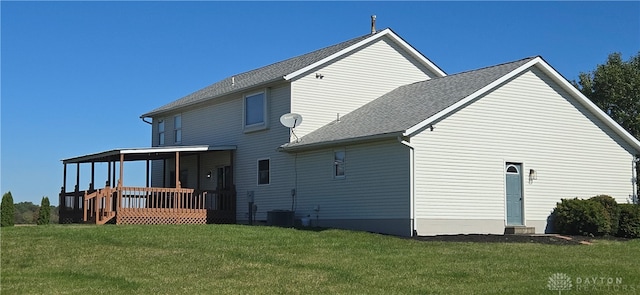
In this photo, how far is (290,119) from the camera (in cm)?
2561

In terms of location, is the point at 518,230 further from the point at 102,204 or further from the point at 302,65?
the point at 102,204

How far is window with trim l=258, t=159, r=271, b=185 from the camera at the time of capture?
2741 cm

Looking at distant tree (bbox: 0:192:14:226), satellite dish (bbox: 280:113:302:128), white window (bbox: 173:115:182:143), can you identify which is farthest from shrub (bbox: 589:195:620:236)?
distant tree (bbox: 0:192:14:226)

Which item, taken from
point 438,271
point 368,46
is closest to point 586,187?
point 368,46

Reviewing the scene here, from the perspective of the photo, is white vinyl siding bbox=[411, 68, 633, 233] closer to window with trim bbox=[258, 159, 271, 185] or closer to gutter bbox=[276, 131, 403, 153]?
gutter bbox=[276, 131, 403, 153]

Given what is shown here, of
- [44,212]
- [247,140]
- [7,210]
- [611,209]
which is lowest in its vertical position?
[44,212]

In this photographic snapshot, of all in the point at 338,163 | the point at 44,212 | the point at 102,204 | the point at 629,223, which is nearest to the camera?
the point at 629,223

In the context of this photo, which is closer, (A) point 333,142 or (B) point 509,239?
(B) point 509,239

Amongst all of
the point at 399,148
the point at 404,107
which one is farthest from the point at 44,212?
the point at 399,148

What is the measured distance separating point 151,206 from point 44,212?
437cm

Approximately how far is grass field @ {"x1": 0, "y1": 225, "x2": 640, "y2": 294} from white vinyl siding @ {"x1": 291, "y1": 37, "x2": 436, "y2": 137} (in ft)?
22.4

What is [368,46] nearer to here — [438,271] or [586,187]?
[586,187]

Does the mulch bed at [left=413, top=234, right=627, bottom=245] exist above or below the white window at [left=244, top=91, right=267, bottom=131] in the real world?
below

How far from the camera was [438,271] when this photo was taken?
1400cm
